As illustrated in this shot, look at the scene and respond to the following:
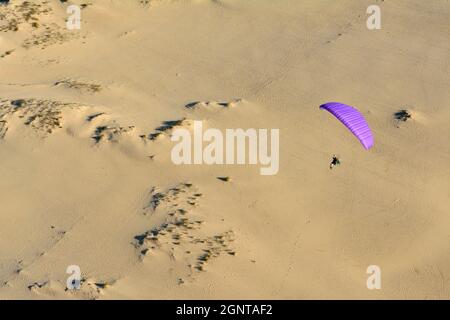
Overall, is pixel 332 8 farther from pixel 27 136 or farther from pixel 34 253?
pixel 34 253

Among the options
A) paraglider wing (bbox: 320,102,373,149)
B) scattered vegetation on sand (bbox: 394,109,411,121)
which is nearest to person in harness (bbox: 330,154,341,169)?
paraglider wing (bbox: 320,102,373,149)

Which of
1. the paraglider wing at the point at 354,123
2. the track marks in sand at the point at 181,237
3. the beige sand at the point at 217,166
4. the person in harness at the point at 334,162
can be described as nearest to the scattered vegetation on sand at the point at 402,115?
the beige sand at the point at 217,166

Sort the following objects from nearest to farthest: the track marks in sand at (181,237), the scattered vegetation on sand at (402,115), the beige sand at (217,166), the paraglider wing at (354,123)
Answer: the track marks in sand at (181,237), the beige sand at (217,166), the paraglider wing at (354,123), the scattered vegetation on sand at (402,115)

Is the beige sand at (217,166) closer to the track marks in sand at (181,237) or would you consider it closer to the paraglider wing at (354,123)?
the track marks in sand at (181,237)

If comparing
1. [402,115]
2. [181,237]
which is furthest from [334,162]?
[181,237]

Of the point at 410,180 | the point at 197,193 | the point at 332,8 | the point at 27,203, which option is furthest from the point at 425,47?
the point at 27,203

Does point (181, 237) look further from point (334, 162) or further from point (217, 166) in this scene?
point (334, 162)

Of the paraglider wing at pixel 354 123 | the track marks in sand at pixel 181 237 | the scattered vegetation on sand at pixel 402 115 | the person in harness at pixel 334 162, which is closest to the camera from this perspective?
the track marks in sand at pixel 181 237
